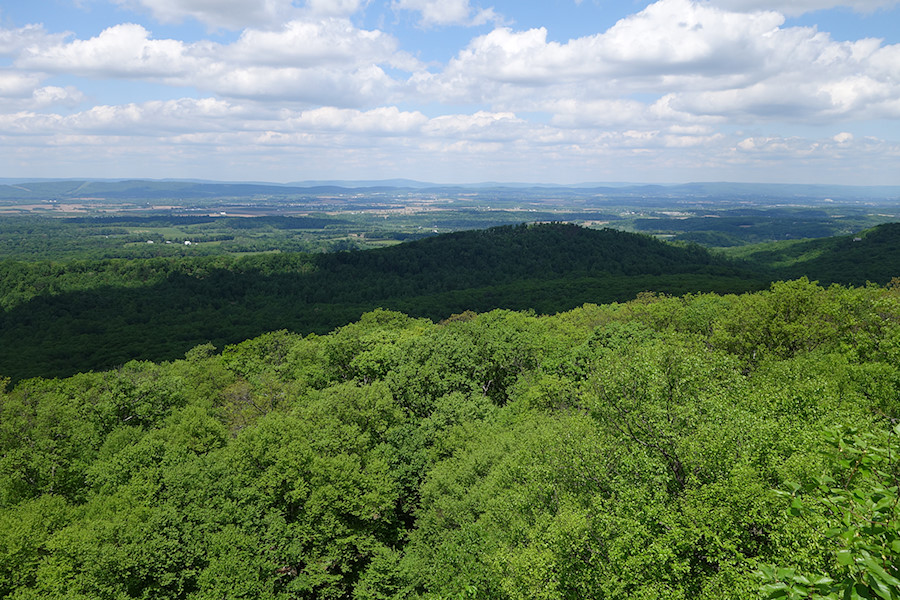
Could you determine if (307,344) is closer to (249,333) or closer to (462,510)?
(462,510)

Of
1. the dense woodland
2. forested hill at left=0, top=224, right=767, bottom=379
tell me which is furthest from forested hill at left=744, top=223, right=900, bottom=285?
the dense woodland

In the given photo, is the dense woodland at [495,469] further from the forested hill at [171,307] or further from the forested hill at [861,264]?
the forested hill at [861,264]

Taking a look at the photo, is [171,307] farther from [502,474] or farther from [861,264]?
[861,264]

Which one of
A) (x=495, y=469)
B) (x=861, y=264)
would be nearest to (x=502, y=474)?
(x=495, y=469)

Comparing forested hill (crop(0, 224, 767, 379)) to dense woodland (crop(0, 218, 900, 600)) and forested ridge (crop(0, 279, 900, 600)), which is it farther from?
forested ridge (crop(0, 279, 900, 600))

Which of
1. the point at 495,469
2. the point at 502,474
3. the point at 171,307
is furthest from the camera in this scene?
the point at 171,307

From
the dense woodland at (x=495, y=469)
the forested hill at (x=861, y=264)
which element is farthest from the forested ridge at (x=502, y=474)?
the forested hill at (x=861, y=264)

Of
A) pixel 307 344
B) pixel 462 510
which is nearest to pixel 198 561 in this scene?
pixel 462 510
